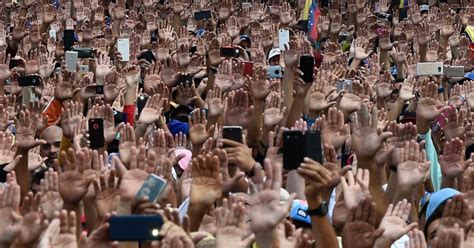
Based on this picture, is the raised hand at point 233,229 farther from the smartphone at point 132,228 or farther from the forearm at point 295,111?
the forearm at point 295,111

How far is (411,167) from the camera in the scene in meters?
4.74

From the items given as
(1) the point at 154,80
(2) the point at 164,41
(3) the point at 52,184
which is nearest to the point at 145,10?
(2) the point at 164,41

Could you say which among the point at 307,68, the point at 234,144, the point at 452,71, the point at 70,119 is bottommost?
the point at 70,119

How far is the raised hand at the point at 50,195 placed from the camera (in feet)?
14.5

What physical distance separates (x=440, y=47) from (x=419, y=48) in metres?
0.22

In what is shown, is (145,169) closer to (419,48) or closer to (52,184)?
(52,184)

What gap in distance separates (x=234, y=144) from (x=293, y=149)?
2.74ft

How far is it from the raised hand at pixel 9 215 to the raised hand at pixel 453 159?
2.33 meters

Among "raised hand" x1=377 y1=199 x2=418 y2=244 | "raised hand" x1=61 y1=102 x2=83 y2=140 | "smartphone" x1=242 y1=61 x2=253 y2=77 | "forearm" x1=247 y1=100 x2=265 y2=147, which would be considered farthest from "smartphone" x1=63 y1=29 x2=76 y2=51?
"raised hand" x1=377 y1=199 x2=418 y2=244

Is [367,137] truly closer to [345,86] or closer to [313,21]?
[345,86]

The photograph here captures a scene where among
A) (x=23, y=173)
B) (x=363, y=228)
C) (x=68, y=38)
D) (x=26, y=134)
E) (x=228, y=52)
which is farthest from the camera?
(x=68, y=38)

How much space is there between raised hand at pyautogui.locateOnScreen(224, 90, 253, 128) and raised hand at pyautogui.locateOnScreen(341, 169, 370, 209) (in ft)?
5.72

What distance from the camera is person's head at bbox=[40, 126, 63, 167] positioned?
252 inches

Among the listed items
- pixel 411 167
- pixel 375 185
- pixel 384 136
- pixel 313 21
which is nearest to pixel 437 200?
pixel 411 167
